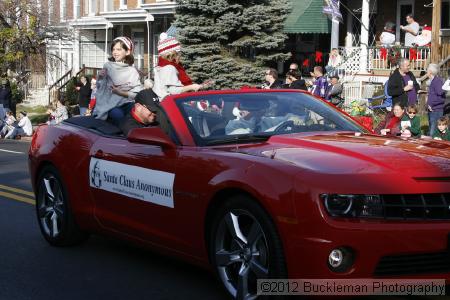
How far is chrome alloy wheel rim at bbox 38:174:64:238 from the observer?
23.4 feet

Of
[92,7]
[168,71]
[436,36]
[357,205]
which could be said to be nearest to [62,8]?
[92,7]

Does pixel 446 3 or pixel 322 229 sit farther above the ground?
pixel 446 3

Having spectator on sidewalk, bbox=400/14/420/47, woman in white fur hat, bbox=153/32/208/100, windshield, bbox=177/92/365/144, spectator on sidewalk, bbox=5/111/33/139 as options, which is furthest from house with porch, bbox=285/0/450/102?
windshield, bbox=177/92/365/144

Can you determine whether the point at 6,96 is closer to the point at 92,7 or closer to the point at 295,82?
the point at 295,82

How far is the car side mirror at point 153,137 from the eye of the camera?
5539 mm

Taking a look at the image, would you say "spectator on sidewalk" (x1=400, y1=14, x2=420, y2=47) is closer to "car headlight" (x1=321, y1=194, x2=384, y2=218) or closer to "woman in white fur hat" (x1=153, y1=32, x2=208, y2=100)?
"woman in white fur hat" (x1=153, y1=32, x2=208, y2=100)

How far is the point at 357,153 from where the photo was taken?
4.84 meters

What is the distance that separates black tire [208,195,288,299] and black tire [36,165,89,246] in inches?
90.1

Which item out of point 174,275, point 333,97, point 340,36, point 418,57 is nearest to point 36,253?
point 174,275

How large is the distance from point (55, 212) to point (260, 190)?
323 centimetres

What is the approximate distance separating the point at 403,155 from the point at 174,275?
7.28 ft

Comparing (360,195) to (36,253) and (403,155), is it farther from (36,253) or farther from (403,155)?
(36,253)

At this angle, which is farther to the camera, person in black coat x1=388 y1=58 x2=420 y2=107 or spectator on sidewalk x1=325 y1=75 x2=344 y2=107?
spectator on sidewalk x1=325 y1=75 x2=344 y2=107

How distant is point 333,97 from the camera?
56.7ft
